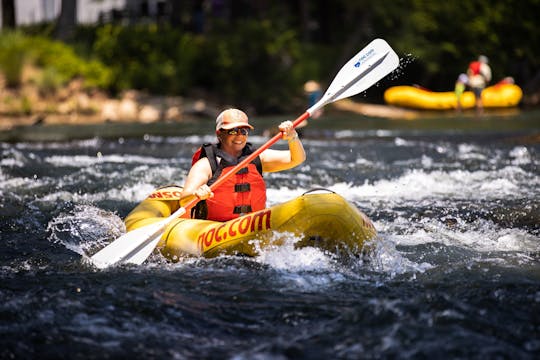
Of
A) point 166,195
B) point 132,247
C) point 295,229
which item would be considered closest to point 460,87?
point 166,195

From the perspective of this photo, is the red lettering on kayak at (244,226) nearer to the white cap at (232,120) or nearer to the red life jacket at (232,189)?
the red life jacket at (232,189)

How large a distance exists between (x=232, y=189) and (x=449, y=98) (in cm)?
1859

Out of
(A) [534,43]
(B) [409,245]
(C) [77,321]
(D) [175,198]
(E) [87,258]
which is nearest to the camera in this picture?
(C) [77,321]

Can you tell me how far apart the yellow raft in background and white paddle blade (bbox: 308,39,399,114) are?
56.0 ft

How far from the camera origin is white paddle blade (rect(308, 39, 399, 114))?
6250mm

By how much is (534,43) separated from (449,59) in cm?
294

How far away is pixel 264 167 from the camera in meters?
5.82

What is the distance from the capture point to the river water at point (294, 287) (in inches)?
148

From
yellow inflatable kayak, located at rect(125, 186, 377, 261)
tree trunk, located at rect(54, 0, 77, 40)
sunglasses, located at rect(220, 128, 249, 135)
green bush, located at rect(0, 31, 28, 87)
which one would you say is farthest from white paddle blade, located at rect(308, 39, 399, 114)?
tree trunk, located at rect(54, 0, 77, 40)

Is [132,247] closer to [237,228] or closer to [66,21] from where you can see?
[237,228]

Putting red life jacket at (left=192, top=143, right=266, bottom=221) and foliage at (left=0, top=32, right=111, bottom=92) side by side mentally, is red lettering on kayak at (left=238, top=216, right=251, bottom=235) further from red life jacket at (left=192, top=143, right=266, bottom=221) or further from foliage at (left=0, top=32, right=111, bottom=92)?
foliage at (left=0, top=32, right=111, bottom=92)

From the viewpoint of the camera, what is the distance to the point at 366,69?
249 inches

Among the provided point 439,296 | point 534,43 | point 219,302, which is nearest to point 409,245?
point 439,296

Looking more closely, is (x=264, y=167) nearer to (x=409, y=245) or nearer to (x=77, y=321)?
(x=409, y=245)
